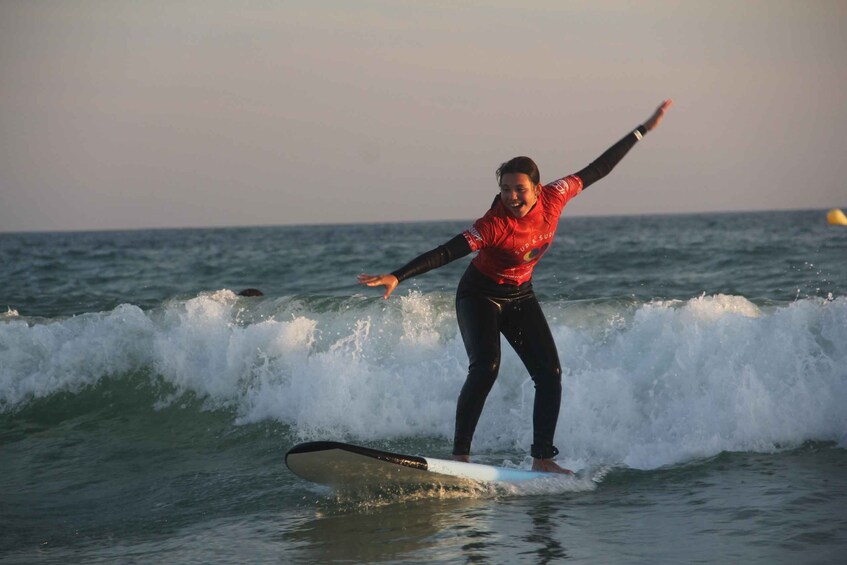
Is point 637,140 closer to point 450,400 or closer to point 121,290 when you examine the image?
point 450,400

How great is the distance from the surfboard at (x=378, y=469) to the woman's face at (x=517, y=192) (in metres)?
1.67

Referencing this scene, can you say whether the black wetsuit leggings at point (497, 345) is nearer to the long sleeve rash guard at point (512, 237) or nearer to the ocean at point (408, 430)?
the long sleeve rash guard at point (512, 237)

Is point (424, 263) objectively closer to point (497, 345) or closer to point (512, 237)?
point (512, 237)

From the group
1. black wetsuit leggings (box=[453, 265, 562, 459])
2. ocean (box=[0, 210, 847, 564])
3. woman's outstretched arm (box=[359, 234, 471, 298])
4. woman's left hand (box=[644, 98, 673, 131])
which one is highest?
woman's left hand (box=[644, 98, 673, 131])

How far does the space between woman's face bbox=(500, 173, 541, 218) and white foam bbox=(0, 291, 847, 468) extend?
2.14 m

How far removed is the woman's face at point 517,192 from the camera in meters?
5.75

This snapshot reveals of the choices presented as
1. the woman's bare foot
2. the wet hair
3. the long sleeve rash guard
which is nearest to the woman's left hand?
the long sleeve rash guard

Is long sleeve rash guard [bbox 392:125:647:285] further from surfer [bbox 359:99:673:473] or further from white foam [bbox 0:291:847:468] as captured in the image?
white foam [bbox 0:291:847:468]

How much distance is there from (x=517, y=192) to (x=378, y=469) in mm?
1934

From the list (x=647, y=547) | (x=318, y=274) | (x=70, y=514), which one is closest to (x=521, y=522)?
(x=647, y=547)

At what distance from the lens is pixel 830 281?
1563cm

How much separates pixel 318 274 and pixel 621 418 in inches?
619

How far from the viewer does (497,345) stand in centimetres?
613

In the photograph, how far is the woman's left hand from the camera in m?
6.79
